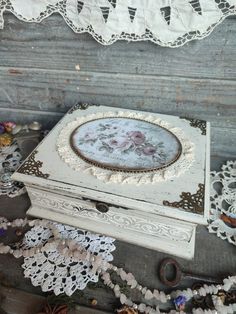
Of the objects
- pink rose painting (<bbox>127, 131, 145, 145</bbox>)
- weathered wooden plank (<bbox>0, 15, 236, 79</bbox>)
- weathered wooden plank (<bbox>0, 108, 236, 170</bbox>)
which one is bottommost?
weathered wooden plank (<bbox>0, 108, 236, 170</bbox>)

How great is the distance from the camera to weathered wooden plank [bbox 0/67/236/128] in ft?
2.24

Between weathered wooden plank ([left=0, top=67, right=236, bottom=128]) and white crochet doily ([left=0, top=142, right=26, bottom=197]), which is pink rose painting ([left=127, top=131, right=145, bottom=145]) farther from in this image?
white crochet doily ([left=0, top=142, right=26, bottom=197])

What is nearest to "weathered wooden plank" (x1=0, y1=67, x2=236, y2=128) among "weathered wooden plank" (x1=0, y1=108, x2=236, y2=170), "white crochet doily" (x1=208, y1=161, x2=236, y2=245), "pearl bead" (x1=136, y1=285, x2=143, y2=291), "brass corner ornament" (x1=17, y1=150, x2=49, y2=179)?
"weathered wooden plank" (x1=0, y1=108, x2=236, y2=170)

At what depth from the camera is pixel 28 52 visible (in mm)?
731

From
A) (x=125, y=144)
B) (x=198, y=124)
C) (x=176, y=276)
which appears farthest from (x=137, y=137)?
(x=176, y=276)

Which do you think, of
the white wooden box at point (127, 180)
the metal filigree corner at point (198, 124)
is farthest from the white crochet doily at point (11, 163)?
the metal filigree corner at point (198, 124)

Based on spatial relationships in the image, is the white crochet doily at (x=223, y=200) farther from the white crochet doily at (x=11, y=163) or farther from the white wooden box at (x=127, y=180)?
the white crochet doily at (x=11, y=163)

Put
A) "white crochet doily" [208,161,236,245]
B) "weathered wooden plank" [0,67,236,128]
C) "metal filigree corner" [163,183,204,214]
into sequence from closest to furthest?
1. "metal filigree corner" [163,183,204,214]
2. "white crochet doily" [208,161,236,245]
3. "weathered wooden plank" [0,67,236,128]

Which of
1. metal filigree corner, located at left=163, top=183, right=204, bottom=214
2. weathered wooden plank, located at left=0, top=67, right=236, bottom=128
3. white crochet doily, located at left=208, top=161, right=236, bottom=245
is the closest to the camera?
metal filigree corner, located at left=163, top=183, right=204, bottom=214

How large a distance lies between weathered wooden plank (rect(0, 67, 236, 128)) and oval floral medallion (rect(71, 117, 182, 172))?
0.11m

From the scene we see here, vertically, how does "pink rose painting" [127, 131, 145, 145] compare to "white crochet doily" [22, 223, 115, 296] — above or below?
above

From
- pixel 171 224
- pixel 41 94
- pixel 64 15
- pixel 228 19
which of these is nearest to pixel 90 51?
pixel 64 15

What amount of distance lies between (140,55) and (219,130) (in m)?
0.28

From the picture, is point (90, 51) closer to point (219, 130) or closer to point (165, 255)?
point (219, 130)
